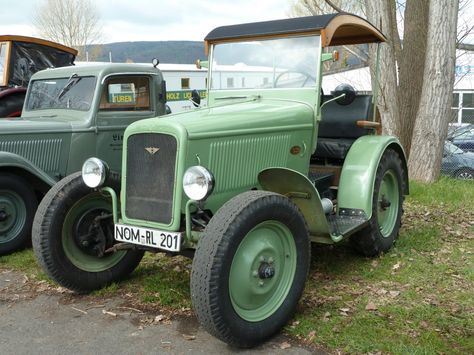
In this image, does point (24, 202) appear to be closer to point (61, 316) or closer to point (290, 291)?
point (61, 316)

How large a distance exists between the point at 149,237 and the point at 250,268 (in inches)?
29.1

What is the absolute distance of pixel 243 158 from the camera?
12.8 feet

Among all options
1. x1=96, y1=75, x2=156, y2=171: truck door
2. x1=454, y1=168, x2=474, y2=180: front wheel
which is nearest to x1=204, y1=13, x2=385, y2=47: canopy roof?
x1=96, y1=75, x2=156, y2=171: truck door

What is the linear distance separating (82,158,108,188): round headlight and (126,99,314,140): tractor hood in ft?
1.13

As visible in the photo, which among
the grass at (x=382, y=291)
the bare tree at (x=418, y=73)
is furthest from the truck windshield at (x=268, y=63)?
the bare tree at (x=418, y=73)

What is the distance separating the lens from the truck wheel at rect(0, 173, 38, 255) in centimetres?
546

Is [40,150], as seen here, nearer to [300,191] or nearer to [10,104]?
[10,104]

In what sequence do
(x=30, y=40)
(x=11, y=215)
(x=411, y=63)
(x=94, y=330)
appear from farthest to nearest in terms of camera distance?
1. (x=411, y=63)
2. (x=30, y=40)
3. (x=11, y=215)
4. (x=94, y=330)

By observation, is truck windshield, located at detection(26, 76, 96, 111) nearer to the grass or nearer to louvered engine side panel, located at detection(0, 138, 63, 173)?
louvered engine side panel, located at detection(0, 138, 63, 173)

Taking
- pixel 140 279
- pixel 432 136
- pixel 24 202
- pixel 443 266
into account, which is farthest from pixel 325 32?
pixel 432 136

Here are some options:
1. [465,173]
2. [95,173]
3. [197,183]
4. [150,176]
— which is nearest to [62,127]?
[95,173]

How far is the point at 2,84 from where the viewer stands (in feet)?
27.2

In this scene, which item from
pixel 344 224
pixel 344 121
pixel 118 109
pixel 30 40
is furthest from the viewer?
pixel 30 40

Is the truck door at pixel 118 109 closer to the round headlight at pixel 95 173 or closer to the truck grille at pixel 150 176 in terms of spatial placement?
the round headlight at pixel 95 173
